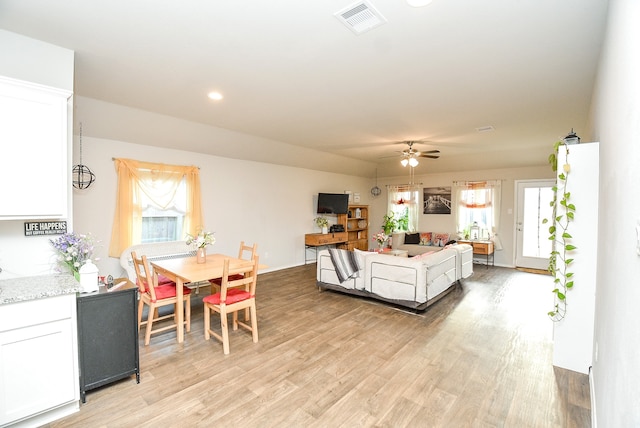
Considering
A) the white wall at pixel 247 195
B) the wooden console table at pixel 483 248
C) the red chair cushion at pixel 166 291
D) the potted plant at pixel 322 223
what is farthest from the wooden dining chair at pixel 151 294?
the wooden console table at pixel 483 248

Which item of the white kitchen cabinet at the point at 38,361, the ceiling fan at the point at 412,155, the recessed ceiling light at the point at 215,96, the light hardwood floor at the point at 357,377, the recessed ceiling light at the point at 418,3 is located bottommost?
the light hardwood floor at the point at 357,377

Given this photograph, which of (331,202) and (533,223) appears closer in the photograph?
(533,223)

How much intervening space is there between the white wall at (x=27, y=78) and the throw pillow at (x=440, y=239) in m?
7.43

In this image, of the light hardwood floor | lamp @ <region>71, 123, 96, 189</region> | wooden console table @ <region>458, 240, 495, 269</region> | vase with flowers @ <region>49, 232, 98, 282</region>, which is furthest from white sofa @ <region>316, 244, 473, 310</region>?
lamp @ <region>71, 123, 96, 189</region>

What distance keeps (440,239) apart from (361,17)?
679cm

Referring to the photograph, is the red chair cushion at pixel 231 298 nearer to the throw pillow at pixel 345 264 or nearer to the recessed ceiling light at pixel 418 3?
the throw pillow at pixel 345 264

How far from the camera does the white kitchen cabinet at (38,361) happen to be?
180 centimetres

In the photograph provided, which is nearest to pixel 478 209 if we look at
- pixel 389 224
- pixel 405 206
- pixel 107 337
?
pixel 405 206

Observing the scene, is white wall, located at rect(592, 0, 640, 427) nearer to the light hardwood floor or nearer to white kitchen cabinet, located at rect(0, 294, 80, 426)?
the light hardwood floor

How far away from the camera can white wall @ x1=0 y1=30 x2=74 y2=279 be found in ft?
7.28

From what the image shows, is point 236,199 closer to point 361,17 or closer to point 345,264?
point 345,264

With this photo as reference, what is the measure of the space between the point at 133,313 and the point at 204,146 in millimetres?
3554

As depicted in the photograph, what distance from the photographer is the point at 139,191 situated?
4.66 metres

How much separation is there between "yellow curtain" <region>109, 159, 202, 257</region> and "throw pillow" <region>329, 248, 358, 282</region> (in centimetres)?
257
